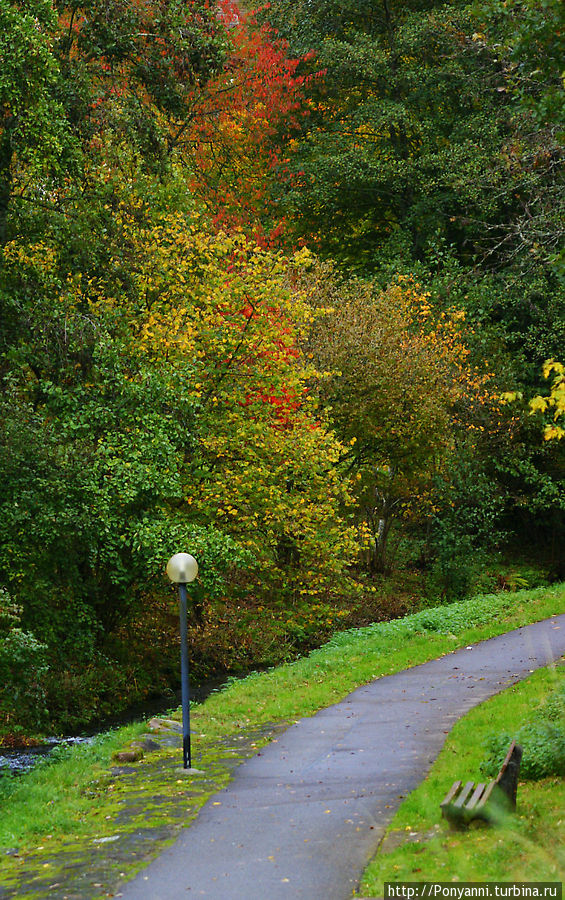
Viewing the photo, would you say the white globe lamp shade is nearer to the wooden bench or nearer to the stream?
the wooden bench

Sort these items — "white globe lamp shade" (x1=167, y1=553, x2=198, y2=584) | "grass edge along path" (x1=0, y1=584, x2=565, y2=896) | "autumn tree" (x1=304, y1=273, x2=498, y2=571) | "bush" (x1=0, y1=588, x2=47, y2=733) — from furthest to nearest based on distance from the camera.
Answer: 1. "autumn tree" (x1=304, y1=273, x2=498, y2=571)
2. "bush" (x1=0, y1=588, x2=47, y2=733)
3. "white globe lamp shade" (x1=167, y1=553, x2=198, y2=584)
4. "grass edge along path" (x1=0, y1=584, x2=565, y2=896)

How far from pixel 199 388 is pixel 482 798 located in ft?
40.0

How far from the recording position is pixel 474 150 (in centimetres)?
2858

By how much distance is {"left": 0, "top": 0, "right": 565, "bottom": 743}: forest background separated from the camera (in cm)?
1462

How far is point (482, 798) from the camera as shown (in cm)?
654

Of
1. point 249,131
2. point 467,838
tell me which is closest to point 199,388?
point 467,838

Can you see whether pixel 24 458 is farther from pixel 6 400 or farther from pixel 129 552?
pixel 129 552

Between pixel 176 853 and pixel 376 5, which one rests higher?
pixel 376 5

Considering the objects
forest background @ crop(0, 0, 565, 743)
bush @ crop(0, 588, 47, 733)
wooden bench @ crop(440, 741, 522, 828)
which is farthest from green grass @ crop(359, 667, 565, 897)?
bush @ crop(0, 588, 47, 733)

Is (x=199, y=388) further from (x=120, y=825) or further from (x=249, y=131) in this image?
(x=249, y=131)

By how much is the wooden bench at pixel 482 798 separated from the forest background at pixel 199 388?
291 cm

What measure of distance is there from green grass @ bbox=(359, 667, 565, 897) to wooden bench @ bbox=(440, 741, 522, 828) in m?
0.09

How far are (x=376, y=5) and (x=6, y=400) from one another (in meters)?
25.2

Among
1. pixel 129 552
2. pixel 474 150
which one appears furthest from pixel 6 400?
pixel 474 150
